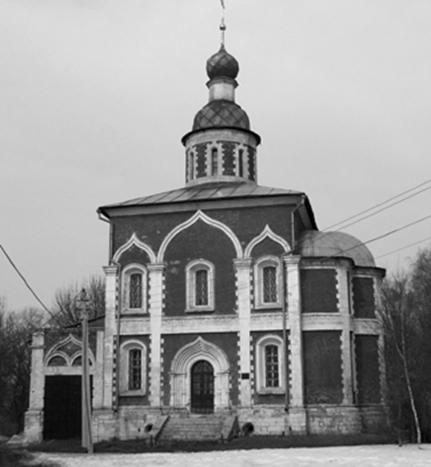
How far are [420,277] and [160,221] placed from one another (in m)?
19.2

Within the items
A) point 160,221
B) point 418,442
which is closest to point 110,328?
point 160,221

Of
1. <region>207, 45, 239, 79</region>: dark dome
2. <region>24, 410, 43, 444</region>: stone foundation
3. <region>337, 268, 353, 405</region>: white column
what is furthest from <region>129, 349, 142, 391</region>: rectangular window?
<region>207, 45, 239, 79</region>: dark dome

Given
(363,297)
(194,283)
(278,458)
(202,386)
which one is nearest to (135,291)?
(194,283)

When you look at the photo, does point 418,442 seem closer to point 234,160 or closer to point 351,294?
point 351,294

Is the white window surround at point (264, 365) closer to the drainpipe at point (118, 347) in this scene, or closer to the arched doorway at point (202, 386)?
the arched doorway at point (202, 386)

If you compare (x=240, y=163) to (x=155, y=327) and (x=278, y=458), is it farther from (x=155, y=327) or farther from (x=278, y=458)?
(x=278, y=458)

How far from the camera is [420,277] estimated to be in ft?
137

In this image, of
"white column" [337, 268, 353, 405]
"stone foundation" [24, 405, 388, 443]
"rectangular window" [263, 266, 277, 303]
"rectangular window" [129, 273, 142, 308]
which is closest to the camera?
"stone foundation" [24, 405, 388, 443]

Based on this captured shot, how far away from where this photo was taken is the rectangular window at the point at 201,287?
2820 cm

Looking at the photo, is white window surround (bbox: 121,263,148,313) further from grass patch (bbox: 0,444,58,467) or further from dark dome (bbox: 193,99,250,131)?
grass patch (bbox: 0,444,58,467)

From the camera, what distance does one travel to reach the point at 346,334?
1054 inches

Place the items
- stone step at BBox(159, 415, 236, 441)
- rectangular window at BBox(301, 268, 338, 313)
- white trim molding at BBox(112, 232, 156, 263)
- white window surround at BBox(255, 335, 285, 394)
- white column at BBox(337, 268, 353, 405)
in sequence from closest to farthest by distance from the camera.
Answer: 1. stone step at BBox(159, 415, 236, 441)
2. white column at BBox(337, 268, 353, 405)
3. white window surround at BBox(255, 335, 285, 394)
4. rectangular window at BBox(301, 268, 338, 313)
5. white trim molding at BBox(112, 232, 156, 263)

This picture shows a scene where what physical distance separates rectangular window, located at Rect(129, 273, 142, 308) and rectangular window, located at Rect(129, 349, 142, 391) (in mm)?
1862

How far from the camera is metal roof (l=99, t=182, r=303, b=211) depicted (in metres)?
28.5
